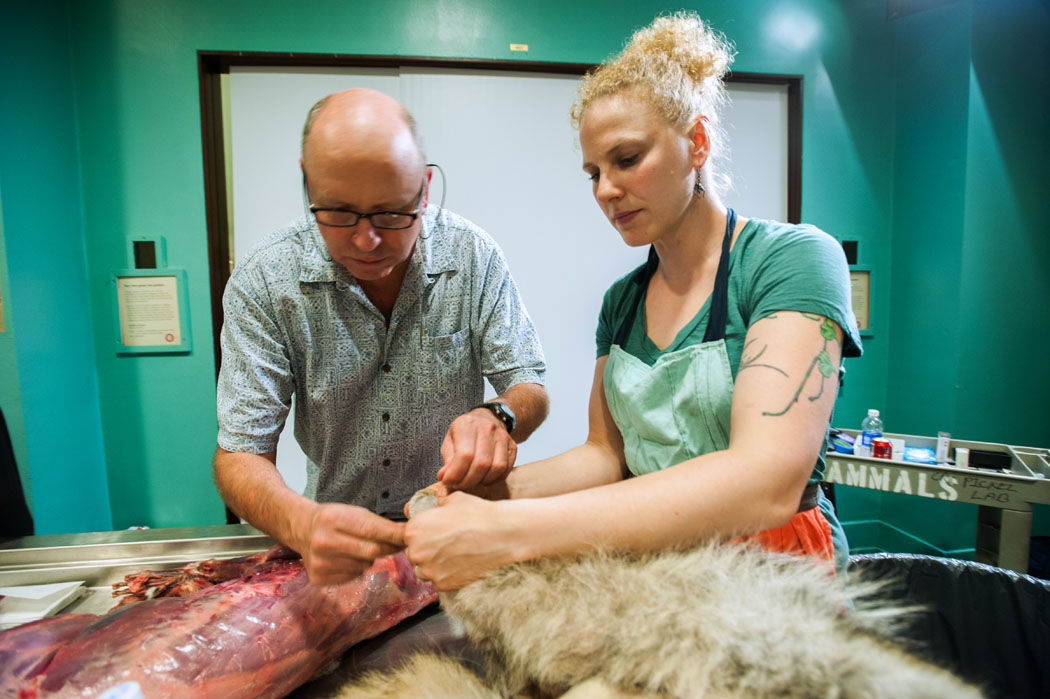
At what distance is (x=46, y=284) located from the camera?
2303 mm

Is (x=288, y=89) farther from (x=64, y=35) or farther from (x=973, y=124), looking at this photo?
(x=973, y=124)

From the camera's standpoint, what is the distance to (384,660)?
3.16 feet

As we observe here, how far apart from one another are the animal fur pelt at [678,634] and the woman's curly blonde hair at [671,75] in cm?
81

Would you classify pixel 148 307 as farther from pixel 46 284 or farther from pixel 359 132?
pixel 359 132

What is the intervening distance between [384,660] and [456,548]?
0.40m

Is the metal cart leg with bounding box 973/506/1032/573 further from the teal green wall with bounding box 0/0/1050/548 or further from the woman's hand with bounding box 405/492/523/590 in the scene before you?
the woman's hand with bounding box 405/492/523/590

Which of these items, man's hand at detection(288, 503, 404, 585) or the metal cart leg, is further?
the metal cart leg

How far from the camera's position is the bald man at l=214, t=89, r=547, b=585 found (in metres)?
1.09

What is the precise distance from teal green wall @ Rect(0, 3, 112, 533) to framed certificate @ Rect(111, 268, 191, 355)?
0.51 ft

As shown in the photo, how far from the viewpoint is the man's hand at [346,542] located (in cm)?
88

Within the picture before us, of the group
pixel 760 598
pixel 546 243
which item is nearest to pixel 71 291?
pixel 546 243

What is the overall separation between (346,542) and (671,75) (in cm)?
105

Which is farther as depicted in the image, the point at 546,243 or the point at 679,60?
the point at 546,243

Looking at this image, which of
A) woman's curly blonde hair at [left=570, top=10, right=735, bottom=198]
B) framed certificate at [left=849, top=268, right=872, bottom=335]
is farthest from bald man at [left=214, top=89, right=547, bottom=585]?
framed certificate at [left=849, top=268, right=872, bottom=335]
